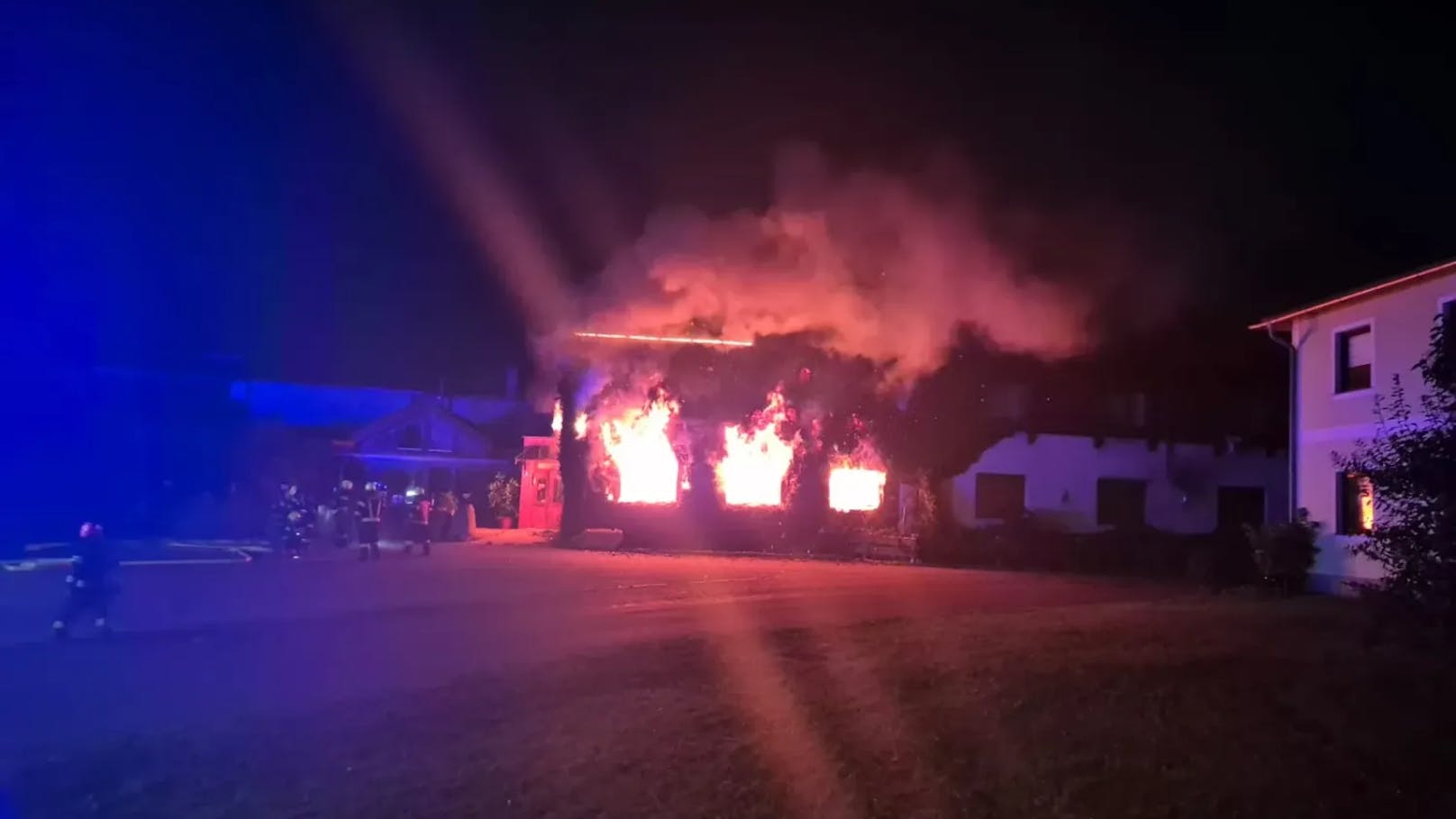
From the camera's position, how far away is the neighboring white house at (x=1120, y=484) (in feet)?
102

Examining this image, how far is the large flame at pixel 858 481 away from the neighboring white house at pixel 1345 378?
11.2 m

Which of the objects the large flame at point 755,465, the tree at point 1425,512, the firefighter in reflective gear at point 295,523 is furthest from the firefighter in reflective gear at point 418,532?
the tree at point 1425,512

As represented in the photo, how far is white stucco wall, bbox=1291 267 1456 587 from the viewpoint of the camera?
671 inches

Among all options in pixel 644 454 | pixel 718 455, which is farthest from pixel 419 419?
pixel 718 455

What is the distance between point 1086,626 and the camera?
11.6 metres

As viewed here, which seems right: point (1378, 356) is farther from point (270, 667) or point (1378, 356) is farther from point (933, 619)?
point (270, 667)

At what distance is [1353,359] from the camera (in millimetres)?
19109

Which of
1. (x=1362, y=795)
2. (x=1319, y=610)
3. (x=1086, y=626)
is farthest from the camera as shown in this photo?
(x=1319, y=610)

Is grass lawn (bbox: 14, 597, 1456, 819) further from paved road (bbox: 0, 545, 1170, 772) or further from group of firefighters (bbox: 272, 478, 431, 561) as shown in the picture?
group of firefighters (bbox: 272, 478, 431, 561)

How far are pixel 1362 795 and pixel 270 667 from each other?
896 centimetres

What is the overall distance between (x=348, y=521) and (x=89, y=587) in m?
14.7

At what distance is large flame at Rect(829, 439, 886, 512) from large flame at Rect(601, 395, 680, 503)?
448cm

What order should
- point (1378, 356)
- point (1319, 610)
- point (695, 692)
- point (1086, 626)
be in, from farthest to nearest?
point (1378, 356) < point (1319, 610) < point (1086, 626) < point (695, 692)

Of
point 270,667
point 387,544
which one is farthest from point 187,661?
point 387,544
